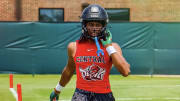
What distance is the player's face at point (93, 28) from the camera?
368 cm

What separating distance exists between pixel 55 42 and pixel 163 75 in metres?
5.29

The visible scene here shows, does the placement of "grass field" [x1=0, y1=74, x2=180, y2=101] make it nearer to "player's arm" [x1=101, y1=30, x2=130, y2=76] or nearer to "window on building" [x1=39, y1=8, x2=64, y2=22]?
"window on building" [x1=39, y1=8, x2=64, y2=22]

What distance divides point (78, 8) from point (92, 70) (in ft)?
52.8

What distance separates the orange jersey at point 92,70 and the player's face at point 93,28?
0.23m

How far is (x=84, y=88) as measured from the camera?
3.93 m

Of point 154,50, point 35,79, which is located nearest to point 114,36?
point 154,50

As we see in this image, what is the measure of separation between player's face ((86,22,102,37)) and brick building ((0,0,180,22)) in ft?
52.5

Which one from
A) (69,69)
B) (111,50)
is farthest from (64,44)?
(111,50)

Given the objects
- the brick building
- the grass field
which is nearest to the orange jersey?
the grass field

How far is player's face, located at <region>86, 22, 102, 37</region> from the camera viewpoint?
12.1ft

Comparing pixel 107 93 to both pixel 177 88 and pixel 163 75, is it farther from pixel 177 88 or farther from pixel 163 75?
pixel 163 75

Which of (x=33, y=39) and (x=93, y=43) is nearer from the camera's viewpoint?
(x=93, y=43)

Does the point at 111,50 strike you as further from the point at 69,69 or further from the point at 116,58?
the point at 69,69

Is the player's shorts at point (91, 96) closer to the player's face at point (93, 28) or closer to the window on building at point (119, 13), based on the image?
the player's face at point (93, 28)
